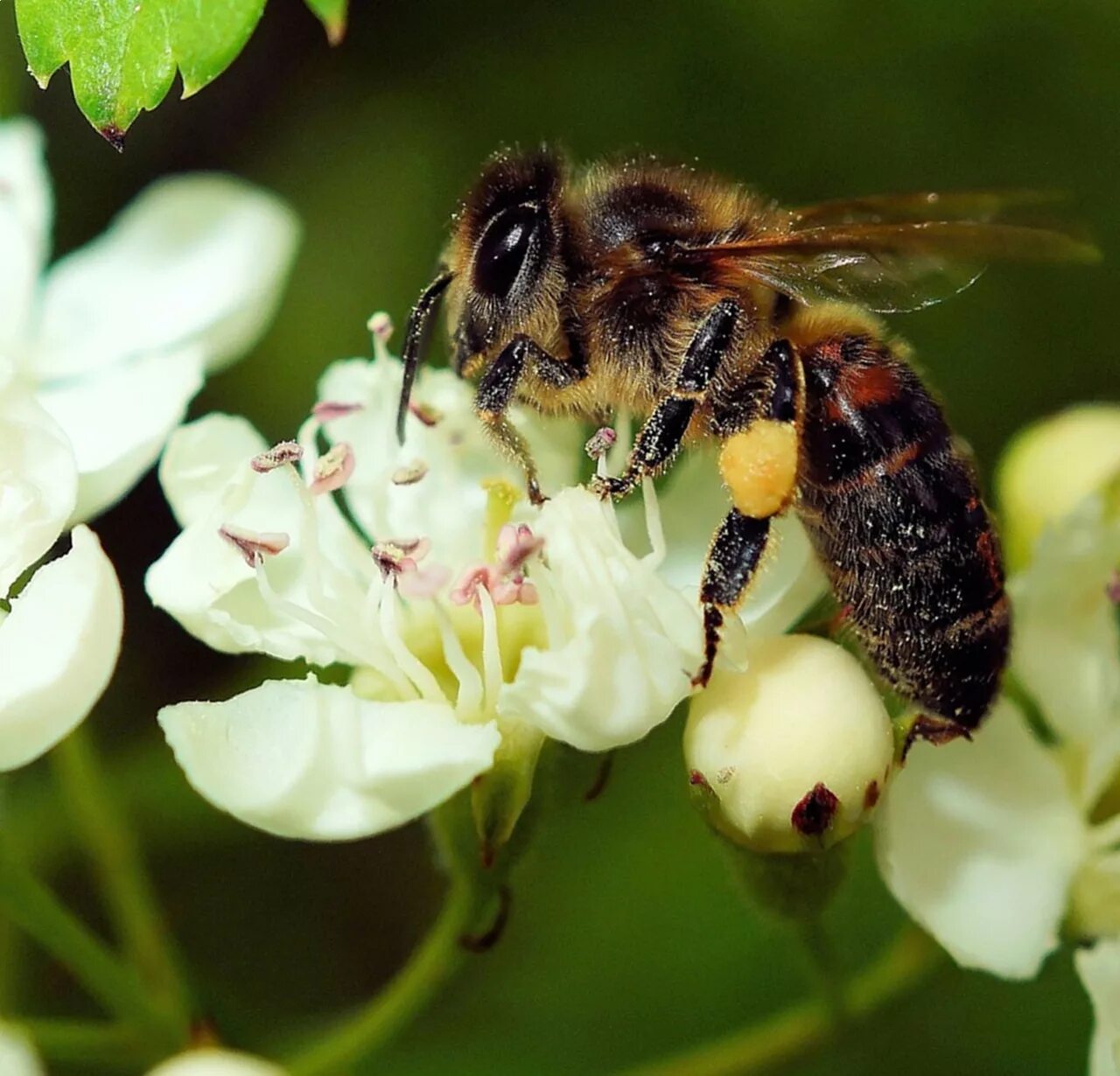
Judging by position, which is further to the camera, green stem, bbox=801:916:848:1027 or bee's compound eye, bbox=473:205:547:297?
green stem, bbox=801:916:848:1027

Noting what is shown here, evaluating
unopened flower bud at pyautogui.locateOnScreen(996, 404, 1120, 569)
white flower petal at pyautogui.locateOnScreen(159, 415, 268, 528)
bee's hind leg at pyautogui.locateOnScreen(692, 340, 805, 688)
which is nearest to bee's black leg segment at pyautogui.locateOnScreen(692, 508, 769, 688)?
bee's hind leg at pyautogui.locateOnScreen(692, 340, 805, 688)

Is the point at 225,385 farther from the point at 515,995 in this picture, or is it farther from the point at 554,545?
the point at 554,545

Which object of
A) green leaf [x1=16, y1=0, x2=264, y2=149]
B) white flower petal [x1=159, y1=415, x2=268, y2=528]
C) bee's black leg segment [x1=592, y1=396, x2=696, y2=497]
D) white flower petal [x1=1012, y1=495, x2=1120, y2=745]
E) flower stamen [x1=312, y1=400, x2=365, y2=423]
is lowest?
white flower petal [x1=1012, y1=495, x2=1120, y2=745]

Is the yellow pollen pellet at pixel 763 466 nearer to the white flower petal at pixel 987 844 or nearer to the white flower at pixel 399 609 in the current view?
the white flower at pixel 399 609

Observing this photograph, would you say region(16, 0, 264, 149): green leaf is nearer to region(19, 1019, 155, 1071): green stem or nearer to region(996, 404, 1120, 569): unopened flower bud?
region(19, 1019, 155, 1071): green stem

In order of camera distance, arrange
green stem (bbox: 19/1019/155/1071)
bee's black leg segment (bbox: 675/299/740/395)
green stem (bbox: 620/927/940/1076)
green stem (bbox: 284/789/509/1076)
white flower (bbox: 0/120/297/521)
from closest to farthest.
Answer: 1. bee's black leg segment (bbox: 675/299/740/395)
2. green stem (bbox: 284/789/509/1076)
3. green stem (bbox: 19/1019/155/1071)
4. green stem (bbox: 620/927/940/1076)
5. white flower (bbox: 0/120/297/521)

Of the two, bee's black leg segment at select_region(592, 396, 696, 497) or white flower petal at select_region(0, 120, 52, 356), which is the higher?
bee's black leg segment at select_region(592, 396, 696, 497)
